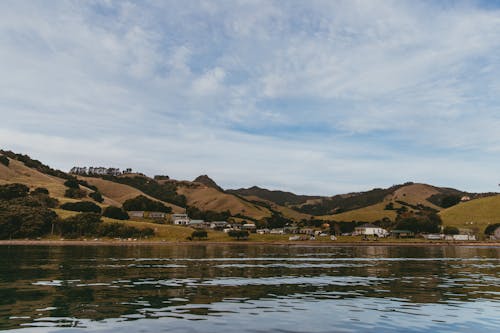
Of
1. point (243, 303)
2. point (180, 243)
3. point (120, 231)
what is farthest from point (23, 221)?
point (243, 303)

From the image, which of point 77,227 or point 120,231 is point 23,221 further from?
point 120,231

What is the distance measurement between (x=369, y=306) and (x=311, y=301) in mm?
4674

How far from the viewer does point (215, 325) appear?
26234 mm

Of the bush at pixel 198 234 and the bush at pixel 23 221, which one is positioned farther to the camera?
the bush at pixel 198 234

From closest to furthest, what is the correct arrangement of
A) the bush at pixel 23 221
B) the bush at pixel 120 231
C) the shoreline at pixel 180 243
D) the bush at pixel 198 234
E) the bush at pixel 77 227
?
the shoreline at pixel 180 243, the bush at pixel 23 221, the bush at pixel 77 227, the bush at pixel 120 231, the bush at pixel 198 234

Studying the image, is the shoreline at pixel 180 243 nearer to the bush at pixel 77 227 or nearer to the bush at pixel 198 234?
the bush at pixel 198 234

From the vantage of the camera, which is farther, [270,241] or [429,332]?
[270,241]

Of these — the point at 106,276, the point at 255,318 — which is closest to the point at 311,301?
the point at 255,318

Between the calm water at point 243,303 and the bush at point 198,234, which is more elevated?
the bush at point 198,234

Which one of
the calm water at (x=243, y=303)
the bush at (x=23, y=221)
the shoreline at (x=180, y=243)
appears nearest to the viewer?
the calm water at (x=243, y=303)

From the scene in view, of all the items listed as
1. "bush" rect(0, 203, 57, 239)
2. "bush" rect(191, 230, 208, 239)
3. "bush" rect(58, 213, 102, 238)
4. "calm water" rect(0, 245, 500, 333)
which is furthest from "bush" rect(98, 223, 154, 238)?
"calm water" rect(0, 245, 500, 333)

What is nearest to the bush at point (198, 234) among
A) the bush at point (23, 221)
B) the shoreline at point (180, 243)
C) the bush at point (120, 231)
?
the shoreline at point (180, 243)

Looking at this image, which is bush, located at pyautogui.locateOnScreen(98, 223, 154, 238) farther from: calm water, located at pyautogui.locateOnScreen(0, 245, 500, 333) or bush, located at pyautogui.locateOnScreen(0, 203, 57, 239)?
calm water, located at pyautogui.locateOnScreen(0, 245, 500, 333)

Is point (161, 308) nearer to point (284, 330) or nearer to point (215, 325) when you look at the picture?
point (215, 325)
